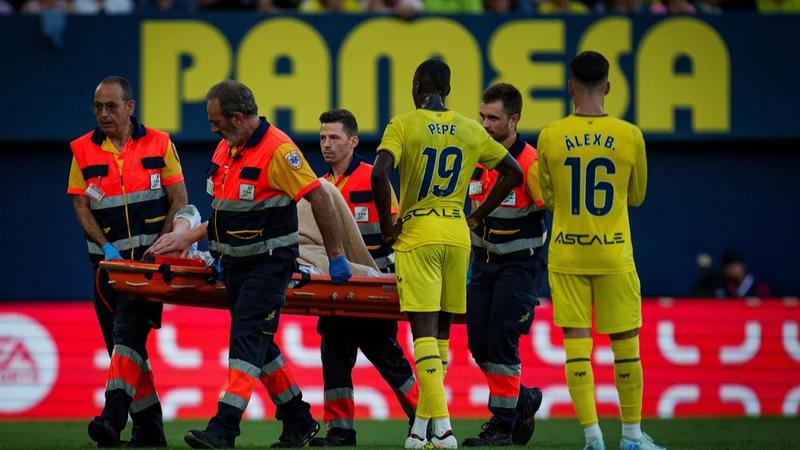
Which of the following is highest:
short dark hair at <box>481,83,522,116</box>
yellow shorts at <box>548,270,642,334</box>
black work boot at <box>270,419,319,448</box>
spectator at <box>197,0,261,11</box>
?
spectator at <box>197,0,261,11</box>

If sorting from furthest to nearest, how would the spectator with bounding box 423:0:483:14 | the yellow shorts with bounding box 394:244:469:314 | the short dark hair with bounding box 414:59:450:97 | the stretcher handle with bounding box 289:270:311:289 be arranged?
1. the spectator with bounding box 423:0:483:14
2. the stretcher handle with bounding box 289:270:311:289
3. the short dark hair with bounding box 414:59:450:97
4. the yellow shorts with bounding box 394:244:469:314

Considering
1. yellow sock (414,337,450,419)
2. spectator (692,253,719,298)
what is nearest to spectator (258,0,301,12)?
spectator (692,253,719,298)

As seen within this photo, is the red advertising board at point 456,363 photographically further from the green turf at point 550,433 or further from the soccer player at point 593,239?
the soccer player at point 593,239

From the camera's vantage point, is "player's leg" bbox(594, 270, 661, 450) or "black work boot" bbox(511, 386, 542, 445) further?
"black work boot" bbox(511, 386, 542, 445)

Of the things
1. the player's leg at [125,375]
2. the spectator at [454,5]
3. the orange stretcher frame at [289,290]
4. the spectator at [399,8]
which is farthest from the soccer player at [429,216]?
the spectator at [454,5]

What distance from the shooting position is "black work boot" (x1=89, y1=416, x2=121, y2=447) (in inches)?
331

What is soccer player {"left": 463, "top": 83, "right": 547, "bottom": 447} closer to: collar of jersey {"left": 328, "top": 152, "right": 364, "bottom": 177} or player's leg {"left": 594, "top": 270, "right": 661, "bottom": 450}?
collar of jersey {"left": 328, "top": 152, "right": 364, "bottom": 177}

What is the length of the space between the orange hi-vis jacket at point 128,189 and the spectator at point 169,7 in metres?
6.40

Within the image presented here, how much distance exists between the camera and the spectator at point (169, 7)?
15.1m

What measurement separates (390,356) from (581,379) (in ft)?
7.01

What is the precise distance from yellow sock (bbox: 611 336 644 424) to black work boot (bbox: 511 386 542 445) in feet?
6.34

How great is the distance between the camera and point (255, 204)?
8062 mm

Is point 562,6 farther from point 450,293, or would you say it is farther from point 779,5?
point 450,293

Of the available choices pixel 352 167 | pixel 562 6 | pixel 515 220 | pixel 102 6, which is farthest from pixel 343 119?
pixel 562 6
